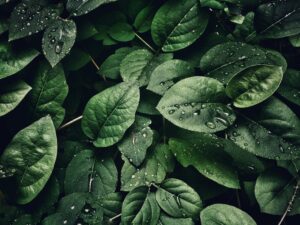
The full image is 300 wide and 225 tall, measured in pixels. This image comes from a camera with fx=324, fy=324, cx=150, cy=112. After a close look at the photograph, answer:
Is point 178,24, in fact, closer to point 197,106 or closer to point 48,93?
point 197,106

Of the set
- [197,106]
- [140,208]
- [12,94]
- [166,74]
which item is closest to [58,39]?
[12,94]

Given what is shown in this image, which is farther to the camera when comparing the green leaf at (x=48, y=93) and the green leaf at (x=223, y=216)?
the green leaf at (x=48, y=93)

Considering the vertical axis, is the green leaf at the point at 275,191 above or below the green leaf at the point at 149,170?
below

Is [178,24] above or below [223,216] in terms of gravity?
above

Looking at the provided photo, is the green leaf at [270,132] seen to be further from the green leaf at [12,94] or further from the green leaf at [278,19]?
the green leaf at [12,94]

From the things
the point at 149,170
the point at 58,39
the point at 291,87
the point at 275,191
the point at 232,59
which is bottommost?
the point at 275,191

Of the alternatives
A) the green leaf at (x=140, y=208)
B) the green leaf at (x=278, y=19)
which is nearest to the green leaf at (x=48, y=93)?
the green leaf at (x=140, y=208)
